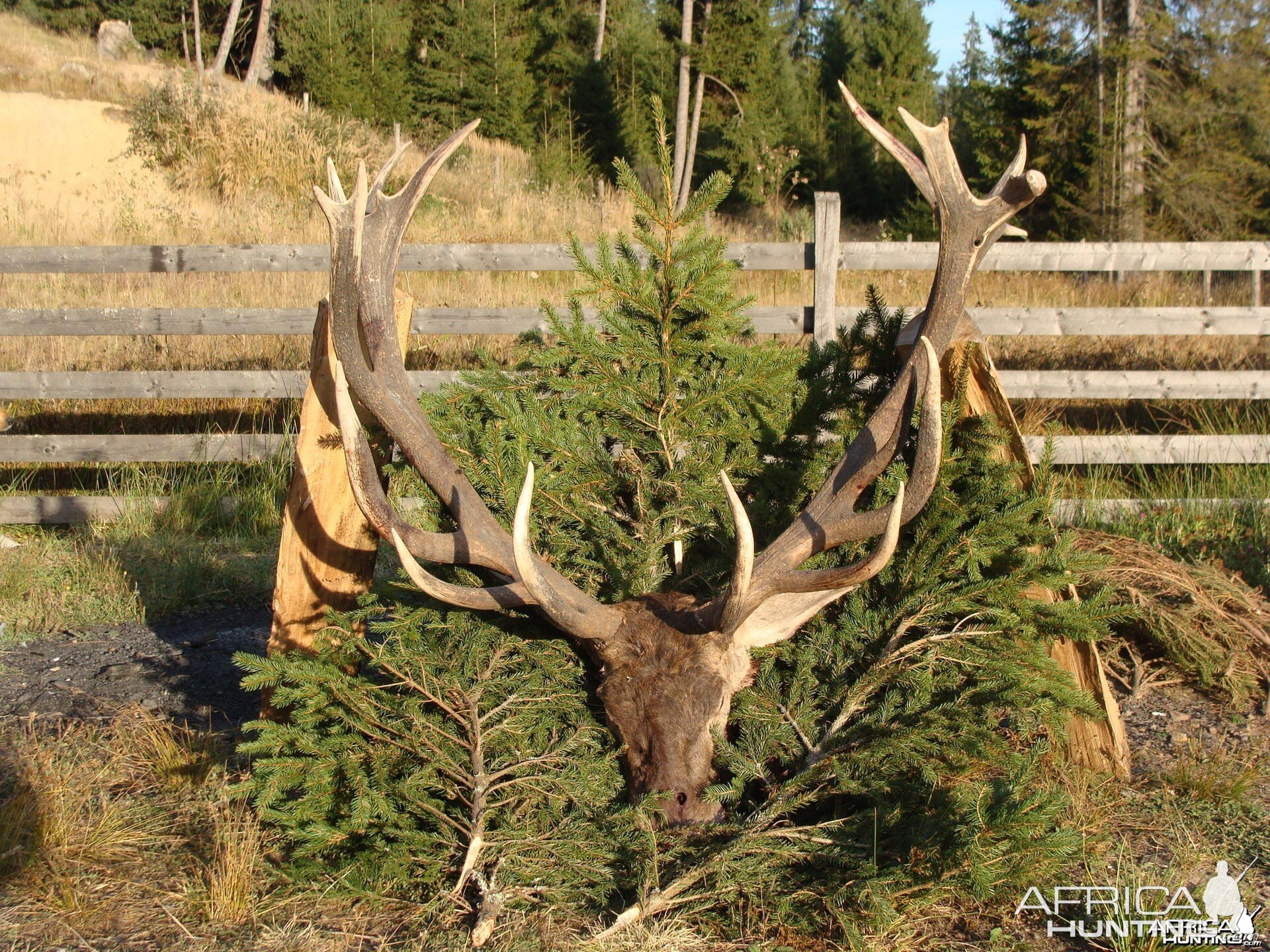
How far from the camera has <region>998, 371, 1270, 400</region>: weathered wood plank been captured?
684 cm

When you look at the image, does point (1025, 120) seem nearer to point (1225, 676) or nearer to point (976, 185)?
point (976, 185)

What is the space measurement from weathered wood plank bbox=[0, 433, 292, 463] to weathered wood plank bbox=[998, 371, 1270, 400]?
4.90m

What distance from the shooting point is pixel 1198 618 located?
425cm

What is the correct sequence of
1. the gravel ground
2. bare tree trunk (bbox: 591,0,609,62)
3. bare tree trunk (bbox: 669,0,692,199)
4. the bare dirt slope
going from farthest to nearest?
bare tree trunk (bbox: 591,0,609,62), bare tree trunk (bbox: 669,0,692,199), the bare dirt slope, the gravel ground

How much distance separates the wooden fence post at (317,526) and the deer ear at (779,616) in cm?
135

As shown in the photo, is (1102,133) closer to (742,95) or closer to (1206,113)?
(1206,113)

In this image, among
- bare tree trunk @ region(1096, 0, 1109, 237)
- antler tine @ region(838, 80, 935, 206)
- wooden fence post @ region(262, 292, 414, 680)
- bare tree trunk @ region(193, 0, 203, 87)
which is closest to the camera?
antler tine @ region(838, 80, 935, 206)

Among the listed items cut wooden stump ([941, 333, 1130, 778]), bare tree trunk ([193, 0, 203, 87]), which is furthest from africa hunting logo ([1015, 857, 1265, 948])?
bare tree trunk ([193, 0, 203, 87])

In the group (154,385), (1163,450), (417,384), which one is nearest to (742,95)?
(417,384)

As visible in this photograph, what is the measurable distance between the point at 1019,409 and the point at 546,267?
3.50m

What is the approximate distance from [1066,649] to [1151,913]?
1079 millimetres

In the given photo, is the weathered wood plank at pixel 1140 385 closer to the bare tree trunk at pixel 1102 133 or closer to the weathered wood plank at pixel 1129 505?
the weathered wood plank at pixel 1129 505

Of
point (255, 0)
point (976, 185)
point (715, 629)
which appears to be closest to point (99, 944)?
point (715, 629)

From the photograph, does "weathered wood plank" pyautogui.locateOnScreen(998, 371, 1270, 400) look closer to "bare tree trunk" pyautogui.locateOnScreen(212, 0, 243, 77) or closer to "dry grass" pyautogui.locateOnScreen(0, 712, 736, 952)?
"dry grass" pyautogui.locateOnScreen(0, 712, 736, 952)
